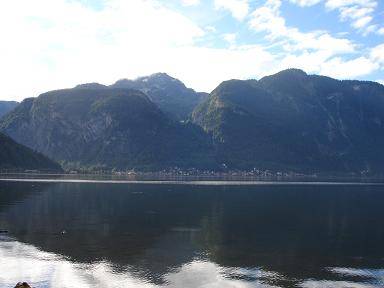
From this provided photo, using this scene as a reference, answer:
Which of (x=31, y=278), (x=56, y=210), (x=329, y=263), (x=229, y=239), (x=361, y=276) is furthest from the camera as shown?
(x=56, y=210)

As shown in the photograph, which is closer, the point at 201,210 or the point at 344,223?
the point at 344,223

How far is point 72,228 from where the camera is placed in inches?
4466

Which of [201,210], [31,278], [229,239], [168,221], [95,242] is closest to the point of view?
[31,278]

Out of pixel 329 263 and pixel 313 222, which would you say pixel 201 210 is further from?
pixel 329 263

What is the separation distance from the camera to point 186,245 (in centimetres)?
9825

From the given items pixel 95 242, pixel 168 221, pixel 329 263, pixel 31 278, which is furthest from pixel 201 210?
pixel 31 278

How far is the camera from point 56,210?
145500 millimetres

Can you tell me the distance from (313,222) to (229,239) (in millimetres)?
40256

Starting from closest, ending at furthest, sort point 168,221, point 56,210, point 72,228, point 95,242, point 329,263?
1. point 329,263
2. point 95,242
3. point 72,228
4. point 168,221
5. point 56,210

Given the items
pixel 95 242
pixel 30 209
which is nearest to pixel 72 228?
pixel 95 242

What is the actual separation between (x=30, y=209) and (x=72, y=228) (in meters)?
37.6

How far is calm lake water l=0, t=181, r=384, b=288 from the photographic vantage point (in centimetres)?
7194

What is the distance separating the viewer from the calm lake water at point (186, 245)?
2832 inches

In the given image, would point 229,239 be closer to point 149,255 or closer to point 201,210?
point 149,255
